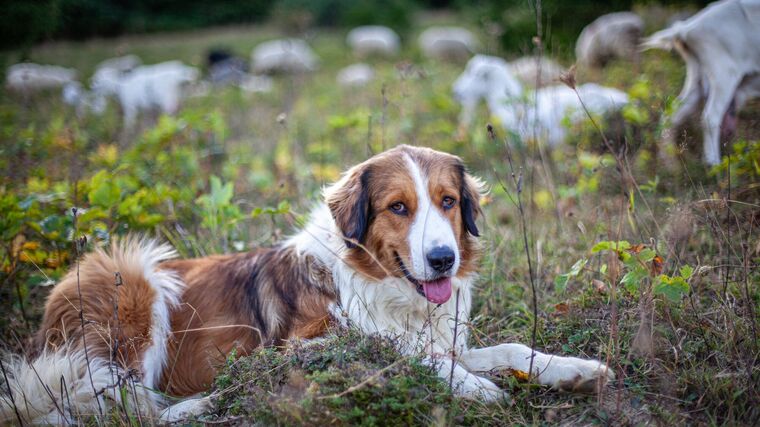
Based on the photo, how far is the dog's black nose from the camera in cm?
303

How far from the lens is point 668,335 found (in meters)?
3.13

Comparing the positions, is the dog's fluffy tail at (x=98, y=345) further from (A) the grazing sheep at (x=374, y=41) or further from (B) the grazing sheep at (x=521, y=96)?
Answer: (A) the grazing sheep at (x=374, y=41)

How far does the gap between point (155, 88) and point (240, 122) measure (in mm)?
2285

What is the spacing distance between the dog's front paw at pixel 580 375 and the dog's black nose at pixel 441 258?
817 mm

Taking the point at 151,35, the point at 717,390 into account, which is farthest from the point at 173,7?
the point at 717,390

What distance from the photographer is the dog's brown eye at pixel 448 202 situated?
11.1ft

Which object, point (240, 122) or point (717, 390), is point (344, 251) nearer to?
point (717, 390)

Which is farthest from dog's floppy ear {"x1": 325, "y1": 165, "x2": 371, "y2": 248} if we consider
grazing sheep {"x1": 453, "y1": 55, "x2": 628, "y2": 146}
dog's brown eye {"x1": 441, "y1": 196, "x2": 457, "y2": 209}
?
grazing sheep {"x1": 453, "y1": 55, "x2": 628, "y2": 146}

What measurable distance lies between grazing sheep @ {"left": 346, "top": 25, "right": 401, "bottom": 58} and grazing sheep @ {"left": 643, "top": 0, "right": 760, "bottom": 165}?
16086 mm

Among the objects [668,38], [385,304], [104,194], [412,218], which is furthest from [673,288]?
[668,38]

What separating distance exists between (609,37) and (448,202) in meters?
11.3

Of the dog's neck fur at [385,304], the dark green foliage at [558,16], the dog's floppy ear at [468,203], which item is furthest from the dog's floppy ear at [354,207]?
the dark green foliage at [558,16]

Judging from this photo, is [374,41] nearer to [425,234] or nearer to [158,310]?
[158,310]

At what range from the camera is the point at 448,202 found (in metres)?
3.41
